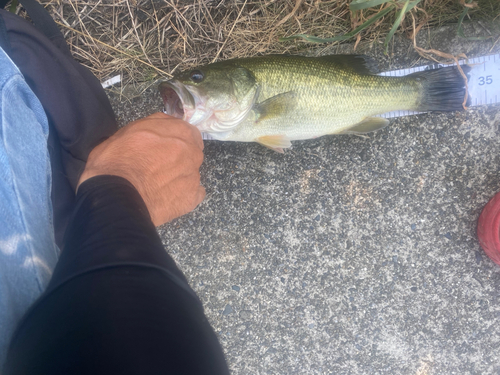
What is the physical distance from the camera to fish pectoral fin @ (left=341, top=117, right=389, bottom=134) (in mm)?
2109

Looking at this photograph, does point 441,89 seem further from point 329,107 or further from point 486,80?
point 329,107

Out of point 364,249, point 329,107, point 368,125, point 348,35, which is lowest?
point 364,249

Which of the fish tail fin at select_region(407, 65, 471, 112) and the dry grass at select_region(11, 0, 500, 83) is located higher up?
the dry grass at select_region(11, 0, 500, 83)

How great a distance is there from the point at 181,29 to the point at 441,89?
6.62ft

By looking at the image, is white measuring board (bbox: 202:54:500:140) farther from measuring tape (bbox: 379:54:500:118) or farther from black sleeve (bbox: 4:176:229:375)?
black sleeve (bbox: 4:176:229:375)

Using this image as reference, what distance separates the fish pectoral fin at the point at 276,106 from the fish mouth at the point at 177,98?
44cm

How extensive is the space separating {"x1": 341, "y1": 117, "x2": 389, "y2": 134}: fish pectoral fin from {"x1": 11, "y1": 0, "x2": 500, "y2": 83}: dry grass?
0.73m

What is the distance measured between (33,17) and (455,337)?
3866 mm

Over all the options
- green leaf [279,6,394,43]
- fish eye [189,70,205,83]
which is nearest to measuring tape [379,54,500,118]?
green leaf [279,6,394,43]

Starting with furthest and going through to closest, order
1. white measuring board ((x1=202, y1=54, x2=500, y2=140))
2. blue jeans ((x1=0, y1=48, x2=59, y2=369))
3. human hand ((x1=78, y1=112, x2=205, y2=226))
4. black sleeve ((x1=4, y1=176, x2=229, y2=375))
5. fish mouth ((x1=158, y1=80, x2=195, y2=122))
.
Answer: white measuring board ((x1=202, y1=54, x2=500, y2=140))
fish mouth ((x1=158, y1=80, x2=195, y2=122))
human hand ((x1=78, y1=112, x2=205, y2=226))
blue jeans ((x1=0, y1=48, x2=59, y2=369))
black sleeve ((x1=4, y1=176, x2=229, y2=375))

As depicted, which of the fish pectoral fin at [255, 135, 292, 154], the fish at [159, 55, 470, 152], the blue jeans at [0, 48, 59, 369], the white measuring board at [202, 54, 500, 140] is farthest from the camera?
the white measuring board at [202, 54, 500, 140]

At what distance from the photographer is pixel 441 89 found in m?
2.16

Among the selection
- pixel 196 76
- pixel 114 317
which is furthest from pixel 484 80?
pixel 114 317

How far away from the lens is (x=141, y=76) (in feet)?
8.07
